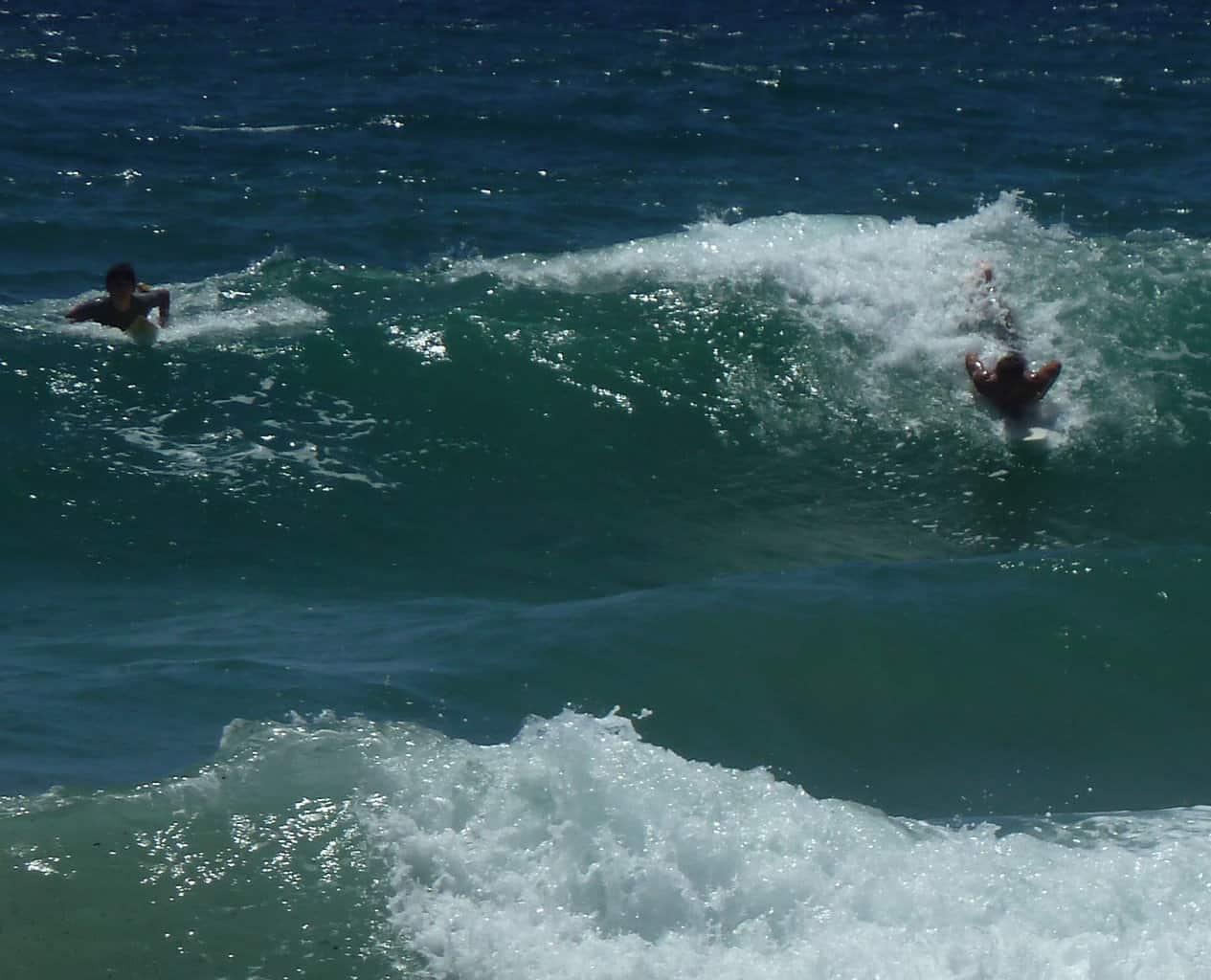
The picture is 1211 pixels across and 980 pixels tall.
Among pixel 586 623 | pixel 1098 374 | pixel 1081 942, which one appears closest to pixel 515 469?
pixel 586 623

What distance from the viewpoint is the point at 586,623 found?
9.07 meters

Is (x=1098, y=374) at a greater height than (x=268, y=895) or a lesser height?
greater

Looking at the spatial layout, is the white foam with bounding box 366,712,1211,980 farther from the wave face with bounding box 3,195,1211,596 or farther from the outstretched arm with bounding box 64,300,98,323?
the outstretched arm with bounding box 64,300,98,323

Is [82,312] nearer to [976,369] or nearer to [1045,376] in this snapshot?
[976,369]

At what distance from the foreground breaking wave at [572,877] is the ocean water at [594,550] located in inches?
0.8

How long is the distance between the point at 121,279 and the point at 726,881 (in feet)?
29.0

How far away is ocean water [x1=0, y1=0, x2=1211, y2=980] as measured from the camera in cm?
621

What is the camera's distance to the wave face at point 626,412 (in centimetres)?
1102

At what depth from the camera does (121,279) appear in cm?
1330

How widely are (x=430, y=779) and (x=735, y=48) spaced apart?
2276 centimetres

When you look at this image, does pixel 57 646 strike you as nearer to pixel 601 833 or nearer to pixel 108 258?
pixel 601 833

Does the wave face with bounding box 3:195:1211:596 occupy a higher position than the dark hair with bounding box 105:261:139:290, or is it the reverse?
the dark hair with bounding box 105:261:139:290

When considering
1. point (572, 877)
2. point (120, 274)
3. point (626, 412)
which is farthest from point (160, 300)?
point (572, 877)

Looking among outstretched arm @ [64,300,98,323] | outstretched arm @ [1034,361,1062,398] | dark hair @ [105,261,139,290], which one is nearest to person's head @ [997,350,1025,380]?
outstretched arm @ [1034,361,1062,398]
